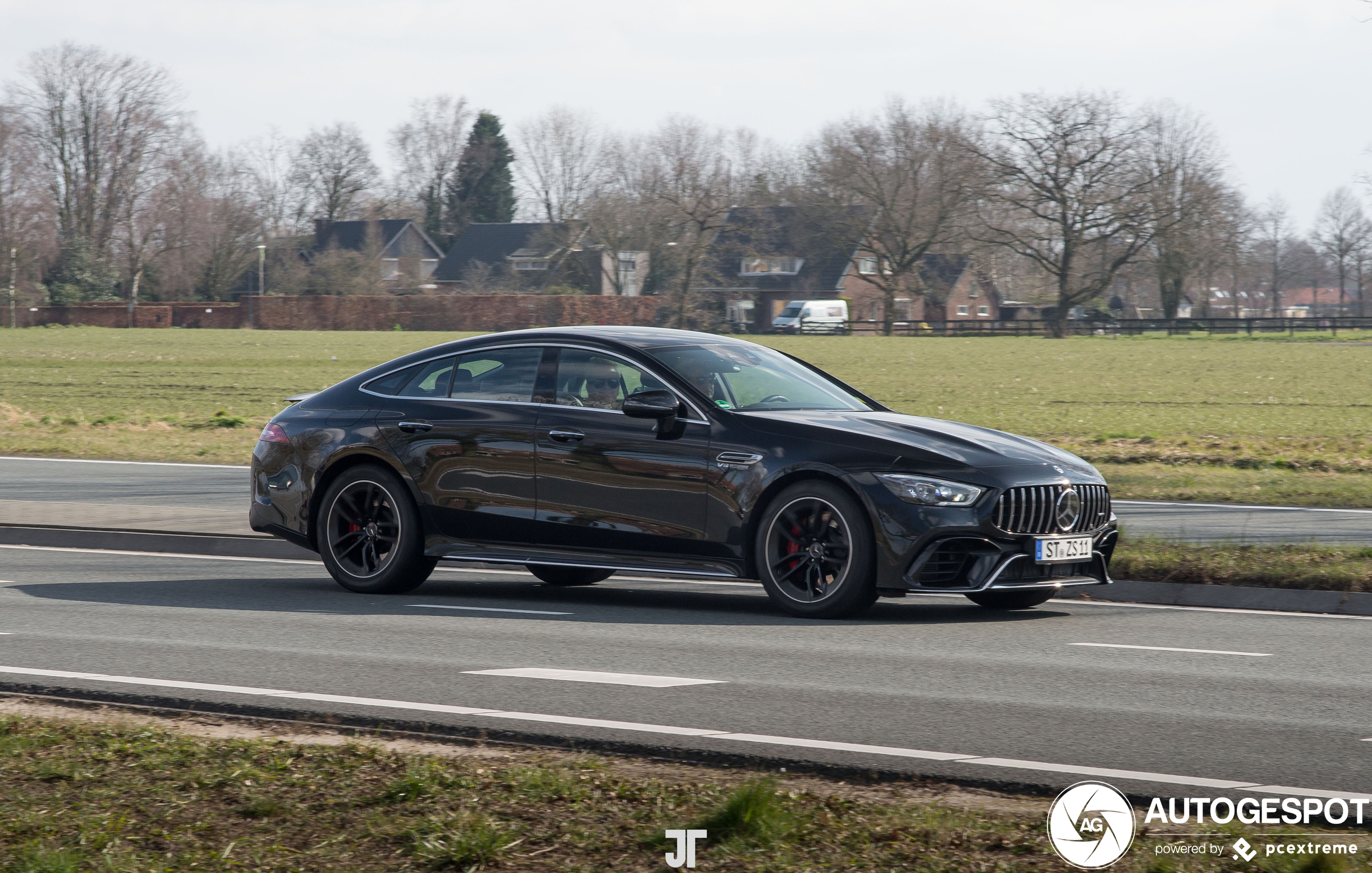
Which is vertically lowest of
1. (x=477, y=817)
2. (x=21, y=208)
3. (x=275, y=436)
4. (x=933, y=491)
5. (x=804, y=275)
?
(x=477, y=817)

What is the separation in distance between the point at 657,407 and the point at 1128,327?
88150 mm

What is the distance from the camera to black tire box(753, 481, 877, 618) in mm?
8891

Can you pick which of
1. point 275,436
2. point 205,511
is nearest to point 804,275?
point 205,511

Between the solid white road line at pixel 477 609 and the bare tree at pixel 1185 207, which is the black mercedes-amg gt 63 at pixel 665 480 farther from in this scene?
the bare tree at pixel 1185 207

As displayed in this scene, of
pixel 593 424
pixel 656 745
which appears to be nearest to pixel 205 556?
pixel 593 424

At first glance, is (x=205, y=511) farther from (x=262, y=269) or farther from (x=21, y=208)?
(x=262, y=269)

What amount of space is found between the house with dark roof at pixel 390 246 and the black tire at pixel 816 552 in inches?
3818

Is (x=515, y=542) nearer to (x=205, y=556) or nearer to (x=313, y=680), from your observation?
(x=313, y=680)

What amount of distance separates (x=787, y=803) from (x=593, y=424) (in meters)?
5.14

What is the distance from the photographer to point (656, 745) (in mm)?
5949

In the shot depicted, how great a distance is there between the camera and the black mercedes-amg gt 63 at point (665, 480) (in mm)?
8820

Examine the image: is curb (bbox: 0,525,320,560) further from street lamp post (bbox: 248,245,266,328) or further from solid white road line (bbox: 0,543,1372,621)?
street lamp post (bbox: 248,245,266,328)

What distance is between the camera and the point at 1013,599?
9945mm

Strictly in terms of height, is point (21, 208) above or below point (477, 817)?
above
